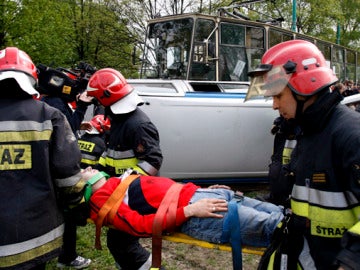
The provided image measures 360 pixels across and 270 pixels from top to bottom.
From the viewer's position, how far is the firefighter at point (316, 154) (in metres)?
1.66

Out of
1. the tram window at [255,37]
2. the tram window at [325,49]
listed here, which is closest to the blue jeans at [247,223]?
the tram window at [255,37]

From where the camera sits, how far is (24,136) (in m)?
2.17

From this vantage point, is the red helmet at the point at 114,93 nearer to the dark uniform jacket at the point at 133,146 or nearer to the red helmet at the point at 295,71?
the dark uniform jacket at the point at 133,146

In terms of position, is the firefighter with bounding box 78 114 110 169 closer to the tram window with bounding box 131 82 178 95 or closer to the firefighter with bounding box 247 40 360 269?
the tram window with bounding box 131 82 178 95

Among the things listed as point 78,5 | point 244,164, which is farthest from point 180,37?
point 78,5

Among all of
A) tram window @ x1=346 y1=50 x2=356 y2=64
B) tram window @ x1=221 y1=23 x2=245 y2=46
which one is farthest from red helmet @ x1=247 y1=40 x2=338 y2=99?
tram window @ x1=346 y1=50 x2=356 y2=64

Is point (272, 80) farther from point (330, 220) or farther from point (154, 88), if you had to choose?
point (154, 88)

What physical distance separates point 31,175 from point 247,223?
130 cm

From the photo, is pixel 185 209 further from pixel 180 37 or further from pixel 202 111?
pixel 180 37

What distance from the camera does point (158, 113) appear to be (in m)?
5.33

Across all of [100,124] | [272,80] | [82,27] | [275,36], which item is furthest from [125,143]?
[82,27]

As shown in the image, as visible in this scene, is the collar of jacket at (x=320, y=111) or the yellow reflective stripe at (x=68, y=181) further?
the yellow reflective stripe at (x=68, y=181)

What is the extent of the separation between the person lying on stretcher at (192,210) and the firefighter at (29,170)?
500 mm

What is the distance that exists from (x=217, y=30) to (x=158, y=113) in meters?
2.30
